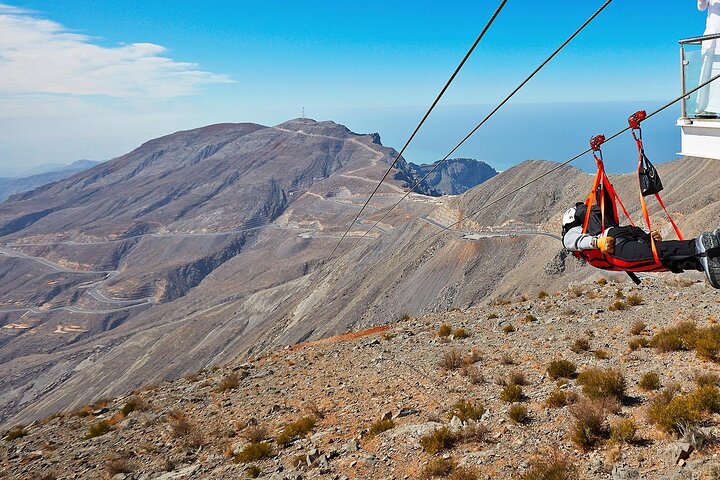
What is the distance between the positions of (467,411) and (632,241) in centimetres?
536

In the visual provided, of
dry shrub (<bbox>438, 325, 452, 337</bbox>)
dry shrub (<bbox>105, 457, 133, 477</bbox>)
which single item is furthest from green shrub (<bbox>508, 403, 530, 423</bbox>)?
dry shrub (<bbox>105, 457, 133, 477</bbox>)

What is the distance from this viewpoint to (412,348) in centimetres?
1680

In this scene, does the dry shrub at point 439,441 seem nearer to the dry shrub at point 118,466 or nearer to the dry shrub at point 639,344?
the dry shrub at point 639,344

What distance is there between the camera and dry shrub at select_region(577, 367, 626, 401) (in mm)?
9008

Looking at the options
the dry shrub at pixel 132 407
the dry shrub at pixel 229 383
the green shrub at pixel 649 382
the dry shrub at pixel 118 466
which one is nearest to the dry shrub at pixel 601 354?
the green shrub at pixel 649 382

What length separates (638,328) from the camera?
1311 centimetres

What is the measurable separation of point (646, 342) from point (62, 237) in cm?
20394

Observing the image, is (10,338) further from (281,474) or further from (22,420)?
(281,474)

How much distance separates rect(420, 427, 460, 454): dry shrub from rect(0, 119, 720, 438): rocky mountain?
30.0 metres

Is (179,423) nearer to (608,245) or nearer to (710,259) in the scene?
(608,245)

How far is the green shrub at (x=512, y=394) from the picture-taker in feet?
33.1

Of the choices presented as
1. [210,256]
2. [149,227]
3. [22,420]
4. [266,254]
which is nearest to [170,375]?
[22,420]

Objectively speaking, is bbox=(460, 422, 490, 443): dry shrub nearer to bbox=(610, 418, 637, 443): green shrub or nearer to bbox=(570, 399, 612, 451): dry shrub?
bbox=(570, 399, 612, 451): dry shrub

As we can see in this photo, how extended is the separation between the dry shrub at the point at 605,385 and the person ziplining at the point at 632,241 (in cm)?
347
